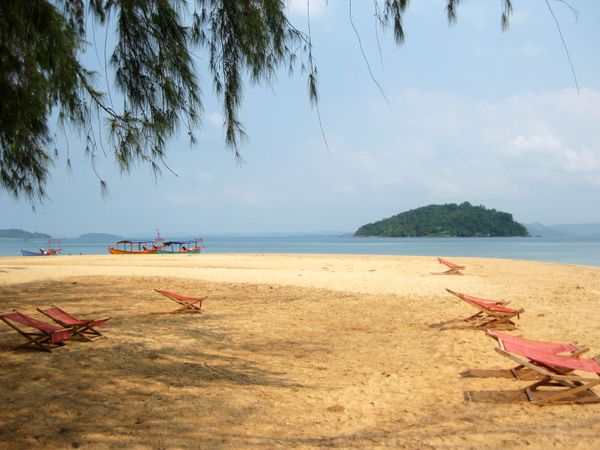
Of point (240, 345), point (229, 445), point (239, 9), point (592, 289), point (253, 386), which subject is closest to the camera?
point (229, 445)

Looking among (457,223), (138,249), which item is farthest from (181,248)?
(457,223)

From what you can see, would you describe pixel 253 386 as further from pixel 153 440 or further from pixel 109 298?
pixel 109 298

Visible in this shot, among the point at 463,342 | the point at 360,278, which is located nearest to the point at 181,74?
the point at 463,342

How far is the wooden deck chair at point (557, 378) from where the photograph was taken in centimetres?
367

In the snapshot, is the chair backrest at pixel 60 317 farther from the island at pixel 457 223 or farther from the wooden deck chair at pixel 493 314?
the island at pixel 457 223

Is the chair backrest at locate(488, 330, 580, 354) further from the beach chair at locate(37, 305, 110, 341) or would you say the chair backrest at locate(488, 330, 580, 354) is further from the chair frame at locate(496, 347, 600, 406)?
the beach chair at locate(37, 305, 110, 341)

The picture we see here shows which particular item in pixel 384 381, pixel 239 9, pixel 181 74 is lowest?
pixel 384 381

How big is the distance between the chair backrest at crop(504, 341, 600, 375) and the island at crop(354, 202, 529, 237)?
11660 centimetres

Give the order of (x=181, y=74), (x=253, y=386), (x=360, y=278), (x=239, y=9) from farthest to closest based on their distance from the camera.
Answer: (x=360, y=278) → (x=253, y=386) → (x=181, y=74) → (x=239, y=9)

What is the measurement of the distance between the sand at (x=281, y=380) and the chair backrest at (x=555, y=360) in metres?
0.30

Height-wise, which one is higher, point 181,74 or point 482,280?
point 181,74

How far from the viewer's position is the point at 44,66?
345 cm

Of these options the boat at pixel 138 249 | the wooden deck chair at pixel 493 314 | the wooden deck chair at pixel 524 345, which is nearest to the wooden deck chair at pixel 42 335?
the wooden deck chair at pixel 524 345

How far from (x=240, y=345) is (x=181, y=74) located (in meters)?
3.45
